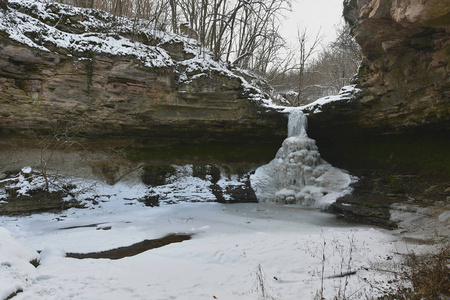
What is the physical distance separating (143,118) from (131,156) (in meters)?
2.11

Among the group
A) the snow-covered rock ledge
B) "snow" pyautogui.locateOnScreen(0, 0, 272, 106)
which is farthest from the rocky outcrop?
"snow" pyautogui.locateOnScreen(0, 0, 272, 106)

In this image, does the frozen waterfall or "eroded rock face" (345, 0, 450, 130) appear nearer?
"eroded rock face" (345, 0, 450, 130)

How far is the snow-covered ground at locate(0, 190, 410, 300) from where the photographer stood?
343 centimetres

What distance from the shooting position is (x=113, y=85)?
1026cm

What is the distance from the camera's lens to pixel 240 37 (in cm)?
1870

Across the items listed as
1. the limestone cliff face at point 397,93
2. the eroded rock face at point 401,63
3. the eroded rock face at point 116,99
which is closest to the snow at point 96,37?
the eroded rock face at point 116,99

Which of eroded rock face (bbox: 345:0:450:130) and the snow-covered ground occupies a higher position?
eroded rock face (bbox: 345:0:450:130)

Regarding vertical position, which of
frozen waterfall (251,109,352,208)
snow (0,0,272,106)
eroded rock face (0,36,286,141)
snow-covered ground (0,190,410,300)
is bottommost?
snow-covered ground (0,190,410,300)

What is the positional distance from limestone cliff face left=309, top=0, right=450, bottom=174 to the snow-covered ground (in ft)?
15.5

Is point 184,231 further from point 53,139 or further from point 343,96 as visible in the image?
point 343,96

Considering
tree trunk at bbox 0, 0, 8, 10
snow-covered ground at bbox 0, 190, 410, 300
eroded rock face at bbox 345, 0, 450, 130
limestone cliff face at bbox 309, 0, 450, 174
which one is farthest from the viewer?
tree trunk at bbox 0, 0, 8, 10

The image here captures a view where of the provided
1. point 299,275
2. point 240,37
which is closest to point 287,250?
point 299,275

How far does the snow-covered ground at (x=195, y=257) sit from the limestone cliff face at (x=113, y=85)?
4.09 m

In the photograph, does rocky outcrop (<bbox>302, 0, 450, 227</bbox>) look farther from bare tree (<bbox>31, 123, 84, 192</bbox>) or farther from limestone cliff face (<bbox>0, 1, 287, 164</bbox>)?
bare tree (<bbox>31, 123, 84, 192</bbox>)
